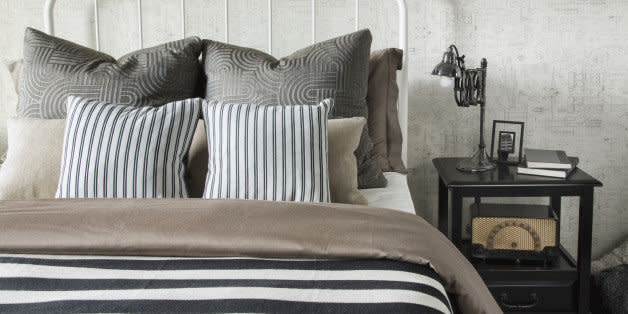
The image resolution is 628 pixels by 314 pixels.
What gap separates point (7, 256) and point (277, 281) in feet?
1.87

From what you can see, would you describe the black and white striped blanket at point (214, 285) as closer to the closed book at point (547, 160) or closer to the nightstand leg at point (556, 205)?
the closed book at point (547, 160)

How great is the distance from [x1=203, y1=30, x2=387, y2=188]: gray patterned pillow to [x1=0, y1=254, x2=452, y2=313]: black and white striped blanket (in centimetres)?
77

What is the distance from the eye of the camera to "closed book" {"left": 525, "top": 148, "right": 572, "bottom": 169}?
206cm

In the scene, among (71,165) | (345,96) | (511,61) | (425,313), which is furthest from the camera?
(511,61)

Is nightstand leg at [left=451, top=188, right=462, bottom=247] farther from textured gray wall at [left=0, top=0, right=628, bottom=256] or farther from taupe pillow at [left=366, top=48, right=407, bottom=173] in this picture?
textured gray wall at [left=0, top=0, right=628, bottom=256]

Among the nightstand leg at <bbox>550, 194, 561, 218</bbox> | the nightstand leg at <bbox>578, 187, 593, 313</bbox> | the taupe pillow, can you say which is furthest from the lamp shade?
the nightstand leg at <bbox>550, 194, 561, 218</bbox>

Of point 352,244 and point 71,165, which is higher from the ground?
point 71,165

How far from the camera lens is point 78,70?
196 centimetres

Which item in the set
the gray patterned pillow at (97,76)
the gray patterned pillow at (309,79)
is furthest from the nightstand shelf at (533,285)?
the gray patterned pillow at (97,76)

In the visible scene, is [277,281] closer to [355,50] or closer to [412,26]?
[355,50]

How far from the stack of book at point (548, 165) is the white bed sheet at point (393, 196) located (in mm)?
437

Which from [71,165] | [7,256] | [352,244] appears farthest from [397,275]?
[71,165]

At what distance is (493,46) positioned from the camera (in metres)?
2.42

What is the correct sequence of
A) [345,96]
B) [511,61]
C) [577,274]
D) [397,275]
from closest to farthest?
[397,275]
[345,96]
[577,274]
[511,61]
